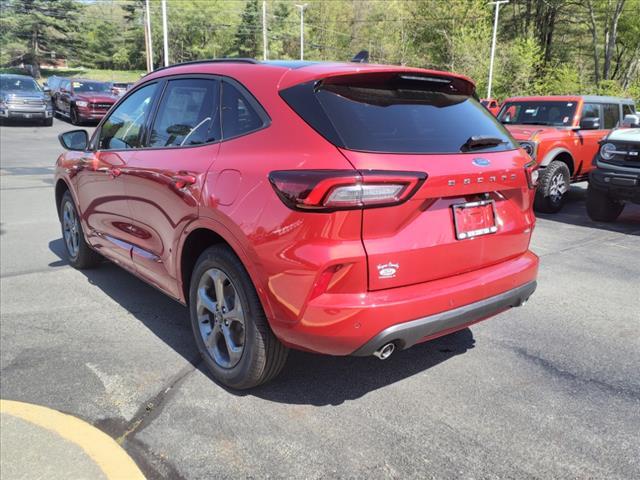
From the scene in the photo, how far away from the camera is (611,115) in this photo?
33.1 feet

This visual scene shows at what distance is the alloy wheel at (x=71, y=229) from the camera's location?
5238 millimetres

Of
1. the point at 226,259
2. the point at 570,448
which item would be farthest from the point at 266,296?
the point at 570,448

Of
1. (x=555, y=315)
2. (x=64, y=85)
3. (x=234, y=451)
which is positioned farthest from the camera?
(x=64, y=85)

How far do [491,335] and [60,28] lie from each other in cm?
8208

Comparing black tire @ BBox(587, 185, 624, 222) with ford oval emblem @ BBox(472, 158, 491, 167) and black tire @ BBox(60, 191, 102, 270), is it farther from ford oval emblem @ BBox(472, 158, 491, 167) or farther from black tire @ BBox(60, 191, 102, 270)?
black tire @ BBox(60, 191, 102, 270)

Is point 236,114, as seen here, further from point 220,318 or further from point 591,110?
point 591,110

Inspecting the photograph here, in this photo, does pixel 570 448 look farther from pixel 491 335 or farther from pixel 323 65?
pixel 323 65

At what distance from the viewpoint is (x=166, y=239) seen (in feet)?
11.4

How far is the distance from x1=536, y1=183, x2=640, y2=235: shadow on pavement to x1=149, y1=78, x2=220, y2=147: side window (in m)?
6.14

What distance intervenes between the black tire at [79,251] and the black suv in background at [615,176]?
6.34 meters

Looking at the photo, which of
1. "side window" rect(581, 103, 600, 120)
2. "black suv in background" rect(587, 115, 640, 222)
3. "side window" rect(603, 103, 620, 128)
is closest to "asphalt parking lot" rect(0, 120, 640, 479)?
"black suv in background" rect(587, 115, 640, 222)

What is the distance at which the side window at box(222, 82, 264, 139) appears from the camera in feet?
9.52

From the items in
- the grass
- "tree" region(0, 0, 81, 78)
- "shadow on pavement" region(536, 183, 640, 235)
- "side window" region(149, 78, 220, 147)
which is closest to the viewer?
"side window" region(149, 78, 220, 147)

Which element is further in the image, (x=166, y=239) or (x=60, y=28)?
(x=60, y=28)
